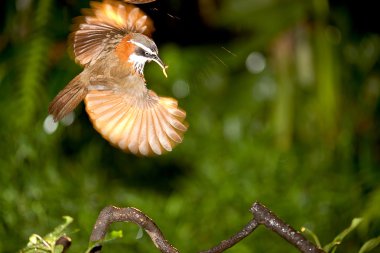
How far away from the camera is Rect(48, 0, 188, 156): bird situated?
1.18 feet

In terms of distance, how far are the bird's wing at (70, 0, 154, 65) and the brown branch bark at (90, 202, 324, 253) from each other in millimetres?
86

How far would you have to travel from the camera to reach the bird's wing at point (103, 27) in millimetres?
382

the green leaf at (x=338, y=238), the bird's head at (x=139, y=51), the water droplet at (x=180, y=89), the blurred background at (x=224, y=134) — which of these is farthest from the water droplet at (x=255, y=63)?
the bird's head at (x=139, y=51)

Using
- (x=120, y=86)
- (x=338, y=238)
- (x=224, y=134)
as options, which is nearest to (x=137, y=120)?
(x=120, y=86)

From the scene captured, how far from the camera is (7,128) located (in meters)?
1.44

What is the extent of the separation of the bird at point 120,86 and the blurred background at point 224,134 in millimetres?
765

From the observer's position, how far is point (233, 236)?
1.29ft

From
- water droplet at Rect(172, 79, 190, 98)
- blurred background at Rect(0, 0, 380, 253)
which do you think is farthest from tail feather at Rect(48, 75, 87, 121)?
water droplet at Rect(172, 79, 190, 98)

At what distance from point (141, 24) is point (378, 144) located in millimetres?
1517

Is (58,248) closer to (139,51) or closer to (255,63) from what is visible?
(139,51)

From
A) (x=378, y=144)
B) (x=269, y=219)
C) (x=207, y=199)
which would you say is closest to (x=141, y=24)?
(x=269, y=219)

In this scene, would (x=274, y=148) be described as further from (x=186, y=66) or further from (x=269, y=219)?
(x=269, y=219)

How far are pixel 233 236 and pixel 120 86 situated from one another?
0.33ft

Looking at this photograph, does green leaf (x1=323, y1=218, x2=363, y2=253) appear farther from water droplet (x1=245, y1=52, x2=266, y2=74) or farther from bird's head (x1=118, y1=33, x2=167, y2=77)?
water droplet (x1=245, y1=52, x2=266, y2=74)
